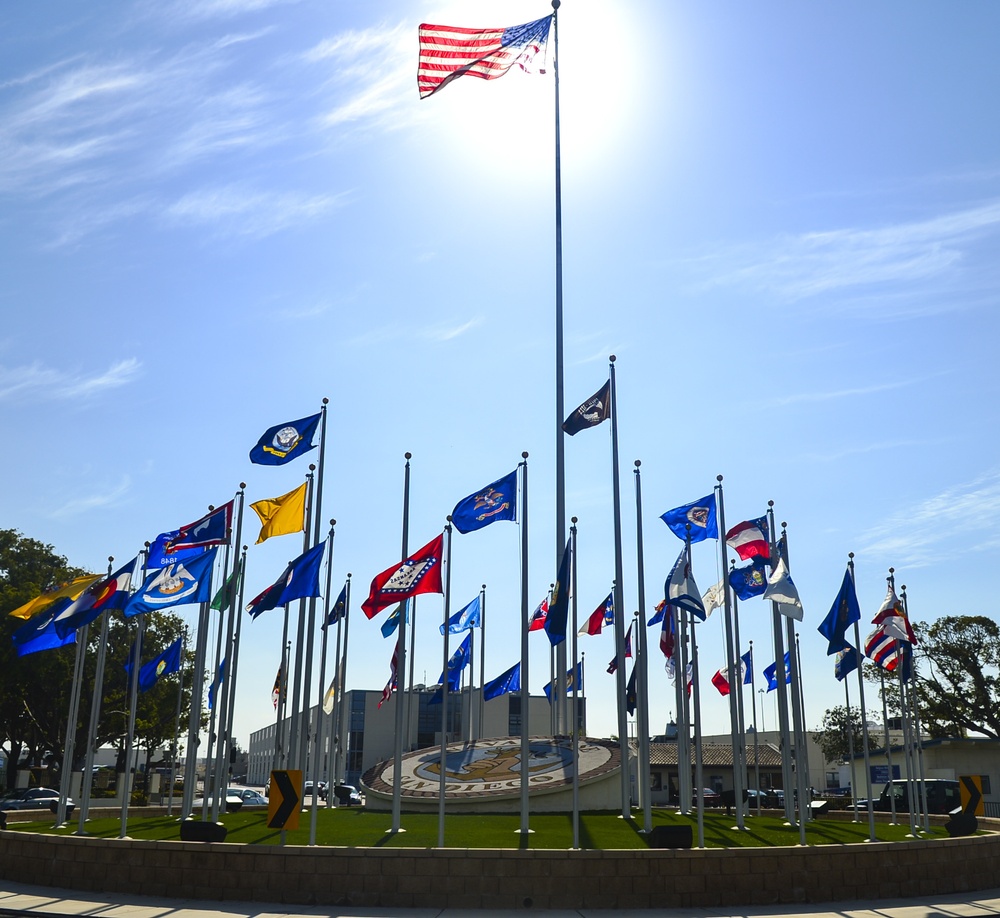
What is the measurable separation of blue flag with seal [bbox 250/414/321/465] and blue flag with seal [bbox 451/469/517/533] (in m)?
4.66

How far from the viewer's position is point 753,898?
17.4 metres

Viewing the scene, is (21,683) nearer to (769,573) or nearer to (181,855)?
(181,855)

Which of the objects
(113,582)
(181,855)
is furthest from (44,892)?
(113,582)

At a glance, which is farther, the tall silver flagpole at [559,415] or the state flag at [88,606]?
the tall silver flagpole at [559,415]

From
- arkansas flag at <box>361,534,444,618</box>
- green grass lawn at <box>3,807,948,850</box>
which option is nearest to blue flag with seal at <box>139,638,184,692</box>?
green grass lawn at <box>3,807,948,850</box>

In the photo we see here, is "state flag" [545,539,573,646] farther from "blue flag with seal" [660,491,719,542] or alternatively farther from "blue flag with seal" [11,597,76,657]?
"blue flag with seal" [11,597,76,657]

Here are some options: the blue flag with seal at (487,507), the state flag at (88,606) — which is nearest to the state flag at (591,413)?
the blue flag with seal at (487,507)

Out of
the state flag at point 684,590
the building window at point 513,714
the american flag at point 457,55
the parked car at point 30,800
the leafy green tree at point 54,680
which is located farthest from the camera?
the building window at point 513,714

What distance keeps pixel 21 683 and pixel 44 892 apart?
37686 millimetres

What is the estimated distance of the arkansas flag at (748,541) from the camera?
908 inches

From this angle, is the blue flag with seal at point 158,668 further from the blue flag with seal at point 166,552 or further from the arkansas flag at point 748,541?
the arkansas flag at point 748,541

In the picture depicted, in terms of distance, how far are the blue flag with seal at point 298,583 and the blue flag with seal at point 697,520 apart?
28.7ft

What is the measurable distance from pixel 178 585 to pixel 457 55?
53.8ft

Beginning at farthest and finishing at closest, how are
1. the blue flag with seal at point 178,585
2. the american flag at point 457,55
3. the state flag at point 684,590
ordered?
the american flag at point 457,55 → the blue flag with seal at point 178,585 → the state flag at point 684,590
